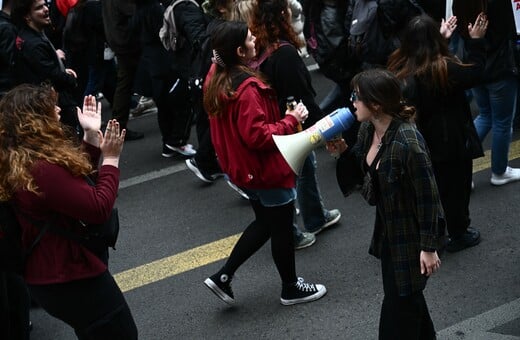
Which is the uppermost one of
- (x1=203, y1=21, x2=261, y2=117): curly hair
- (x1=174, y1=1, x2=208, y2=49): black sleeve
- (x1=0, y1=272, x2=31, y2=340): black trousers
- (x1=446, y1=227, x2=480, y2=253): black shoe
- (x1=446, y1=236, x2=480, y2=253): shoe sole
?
(x1=203, y1=21, x2=261, y2=117): curly hair

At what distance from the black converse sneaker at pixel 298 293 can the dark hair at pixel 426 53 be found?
4.17 feet

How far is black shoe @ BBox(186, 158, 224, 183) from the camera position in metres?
6.70

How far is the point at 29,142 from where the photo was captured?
3.47m

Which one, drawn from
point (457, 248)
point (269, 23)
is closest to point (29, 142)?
point (269, 23)

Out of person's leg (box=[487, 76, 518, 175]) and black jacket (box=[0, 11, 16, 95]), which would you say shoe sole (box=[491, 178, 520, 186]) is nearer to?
person's leg (box=[487, 76, 518, 175])

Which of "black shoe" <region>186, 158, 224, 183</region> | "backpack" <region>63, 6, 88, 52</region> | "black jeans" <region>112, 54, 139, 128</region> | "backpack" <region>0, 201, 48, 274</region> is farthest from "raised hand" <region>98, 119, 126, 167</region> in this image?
"backpack" <region>63, 6, 88, 52</region>

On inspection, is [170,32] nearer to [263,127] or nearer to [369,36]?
[369,36]

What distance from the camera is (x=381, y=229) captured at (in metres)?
3.86

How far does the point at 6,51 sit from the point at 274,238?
2.24 metres

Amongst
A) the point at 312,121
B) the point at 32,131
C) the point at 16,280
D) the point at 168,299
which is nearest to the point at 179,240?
the point at 168,299

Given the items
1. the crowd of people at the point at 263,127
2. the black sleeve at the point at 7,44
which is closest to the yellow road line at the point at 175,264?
the crowd of people at the point at 263,127

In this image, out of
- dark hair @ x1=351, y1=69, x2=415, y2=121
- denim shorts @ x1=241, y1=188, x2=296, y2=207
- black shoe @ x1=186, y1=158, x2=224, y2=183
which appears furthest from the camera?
black shoe @ x1=186, y1=158, x2=224, y2=183

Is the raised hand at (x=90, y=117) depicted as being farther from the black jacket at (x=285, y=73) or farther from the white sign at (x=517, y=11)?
the white sign at (x=517, y=11)

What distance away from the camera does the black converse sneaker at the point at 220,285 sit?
15.8ft
